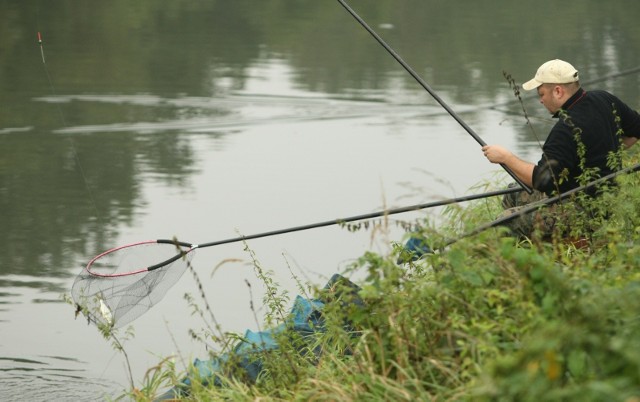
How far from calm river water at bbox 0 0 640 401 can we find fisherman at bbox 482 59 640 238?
0.46 m

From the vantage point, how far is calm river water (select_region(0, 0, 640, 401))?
655 centimetres

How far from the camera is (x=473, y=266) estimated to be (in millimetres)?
3938

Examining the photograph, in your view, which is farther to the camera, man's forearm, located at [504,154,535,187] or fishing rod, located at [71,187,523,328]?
fishing rod, located at [71,187,523,328]

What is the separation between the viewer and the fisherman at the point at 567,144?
504 centimetres

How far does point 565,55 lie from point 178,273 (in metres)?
8.37

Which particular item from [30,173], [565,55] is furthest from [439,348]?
[565,55]

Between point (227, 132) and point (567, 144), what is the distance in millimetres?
5750

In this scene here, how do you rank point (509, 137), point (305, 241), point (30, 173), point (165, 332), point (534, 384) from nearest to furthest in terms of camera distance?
point (534, 384)
point (165, 332)
point (305, 241)
point (30, 173)
point (509, 137)

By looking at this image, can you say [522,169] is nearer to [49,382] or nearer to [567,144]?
[567,144]

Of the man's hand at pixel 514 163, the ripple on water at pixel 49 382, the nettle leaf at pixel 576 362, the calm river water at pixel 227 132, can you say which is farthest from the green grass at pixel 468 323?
the ripple on water at pixel 49 382

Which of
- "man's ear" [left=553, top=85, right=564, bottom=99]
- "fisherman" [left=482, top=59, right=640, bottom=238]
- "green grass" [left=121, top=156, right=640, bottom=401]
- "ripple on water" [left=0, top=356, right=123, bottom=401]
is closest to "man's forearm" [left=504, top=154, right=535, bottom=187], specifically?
"fisherman" [left=482, top=59, right=640, bottom=238]

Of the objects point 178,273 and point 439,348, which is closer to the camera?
point 439,348

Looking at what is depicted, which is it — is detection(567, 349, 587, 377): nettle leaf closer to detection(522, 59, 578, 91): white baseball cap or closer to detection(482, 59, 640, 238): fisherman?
detection(482, 59, 640, 238): fisherman

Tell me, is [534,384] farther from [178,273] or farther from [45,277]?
[45,277]
